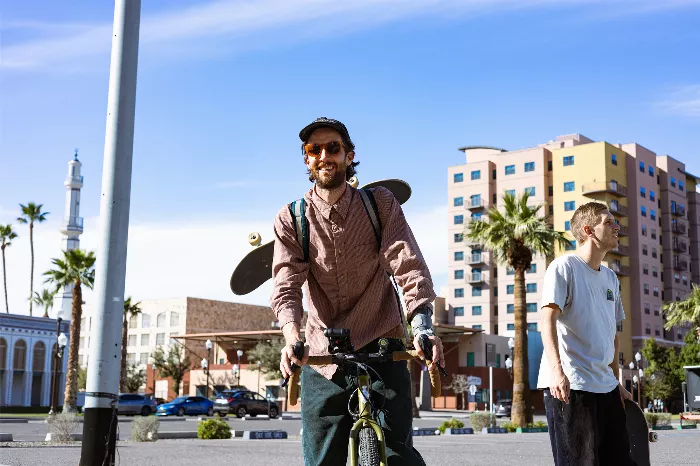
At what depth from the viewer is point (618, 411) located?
5.50 meters

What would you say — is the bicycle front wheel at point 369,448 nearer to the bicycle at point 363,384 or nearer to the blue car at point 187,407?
the bicycle at point 363,384

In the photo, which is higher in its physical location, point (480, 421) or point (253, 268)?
point (253, 268)

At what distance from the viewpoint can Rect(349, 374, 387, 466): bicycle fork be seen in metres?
3.46

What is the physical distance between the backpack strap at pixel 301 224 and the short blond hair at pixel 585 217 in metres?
2.34

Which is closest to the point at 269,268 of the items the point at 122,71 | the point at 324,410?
the point at 324,410

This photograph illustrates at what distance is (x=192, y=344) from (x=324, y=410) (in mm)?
89988

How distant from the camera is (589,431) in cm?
538

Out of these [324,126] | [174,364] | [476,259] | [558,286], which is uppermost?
[476,259]

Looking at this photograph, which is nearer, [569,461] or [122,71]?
[569,461]

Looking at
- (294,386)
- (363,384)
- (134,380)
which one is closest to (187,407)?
(294,386)

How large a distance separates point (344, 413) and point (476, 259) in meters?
105

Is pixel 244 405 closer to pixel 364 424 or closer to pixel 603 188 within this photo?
pixel 364 424

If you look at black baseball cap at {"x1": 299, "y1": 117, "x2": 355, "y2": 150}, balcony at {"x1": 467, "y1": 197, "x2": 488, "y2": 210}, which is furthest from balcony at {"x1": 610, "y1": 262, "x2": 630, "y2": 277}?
black baseball cap at {"x1": 299, "y1": 117, "x2": 355, "y2": 150}

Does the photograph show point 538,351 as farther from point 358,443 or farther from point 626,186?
point 358,443
